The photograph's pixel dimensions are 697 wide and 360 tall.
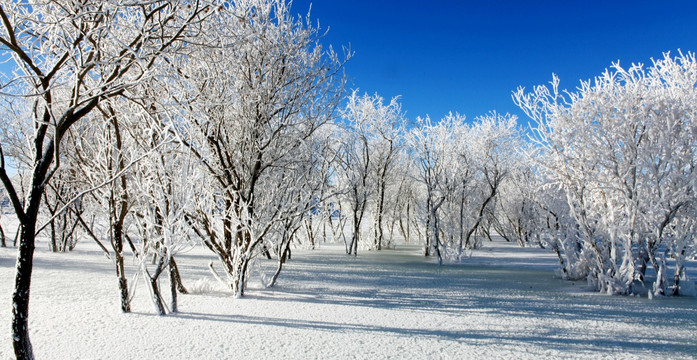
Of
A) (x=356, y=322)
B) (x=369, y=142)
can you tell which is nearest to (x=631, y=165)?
(x=356, y=322)

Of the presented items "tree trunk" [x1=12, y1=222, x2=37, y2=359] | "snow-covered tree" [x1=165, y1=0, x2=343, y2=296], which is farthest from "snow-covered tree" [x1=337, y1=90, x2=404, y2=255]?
"tree trunk" [x1=12, y1=222, x2=37, y2=359]

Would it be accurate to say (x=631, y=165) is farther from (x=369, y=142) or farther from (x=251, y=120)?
(x=369, y=142)

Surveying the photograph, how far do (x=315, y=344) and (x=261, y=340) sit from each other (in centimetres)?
61

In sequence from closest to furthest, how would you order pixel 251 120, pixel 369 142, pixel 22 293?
pixel 22 293
pixel 251 120
pixel 369 142

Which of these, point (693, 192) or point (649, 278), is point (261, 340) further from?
point (649, 278)

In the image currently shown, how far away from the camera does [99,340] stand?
4.34 metres

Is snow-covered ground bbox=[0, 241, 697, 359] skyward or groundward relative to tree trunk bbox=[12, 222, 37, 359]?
groundward

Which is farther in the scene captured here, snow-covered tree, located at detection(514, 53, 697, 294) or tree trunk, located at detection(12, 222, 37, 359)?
snow-covered tree, located at detection(514, 53, 697, 294)

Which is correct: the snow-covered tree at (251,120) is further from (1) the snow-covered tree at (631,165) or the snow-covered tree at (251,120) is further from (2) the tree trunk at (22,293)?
(1) the snow-covered tree at (631,165)

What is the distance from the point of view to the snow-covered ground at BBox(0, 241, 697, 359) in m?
4.16

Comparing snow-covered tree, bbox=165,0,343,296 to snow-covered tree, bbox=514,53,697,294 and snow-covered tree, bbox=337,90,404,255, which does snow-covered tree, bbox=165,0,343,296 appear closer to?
snow-covered tree, bbox=514,53,697,294

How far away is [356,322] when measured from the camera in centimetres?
528

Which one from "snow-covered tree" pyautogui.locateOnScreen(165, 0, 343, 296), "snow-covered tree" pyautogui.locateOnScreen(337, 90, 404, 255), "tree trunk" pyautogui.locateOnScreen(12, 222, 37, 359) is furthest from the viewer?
"snow-covered tree" pyautogui.locateOnScreen(337, 90, 404, 255)

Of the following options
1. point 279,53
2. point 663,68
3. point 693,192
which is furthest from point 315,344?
point 663,68
